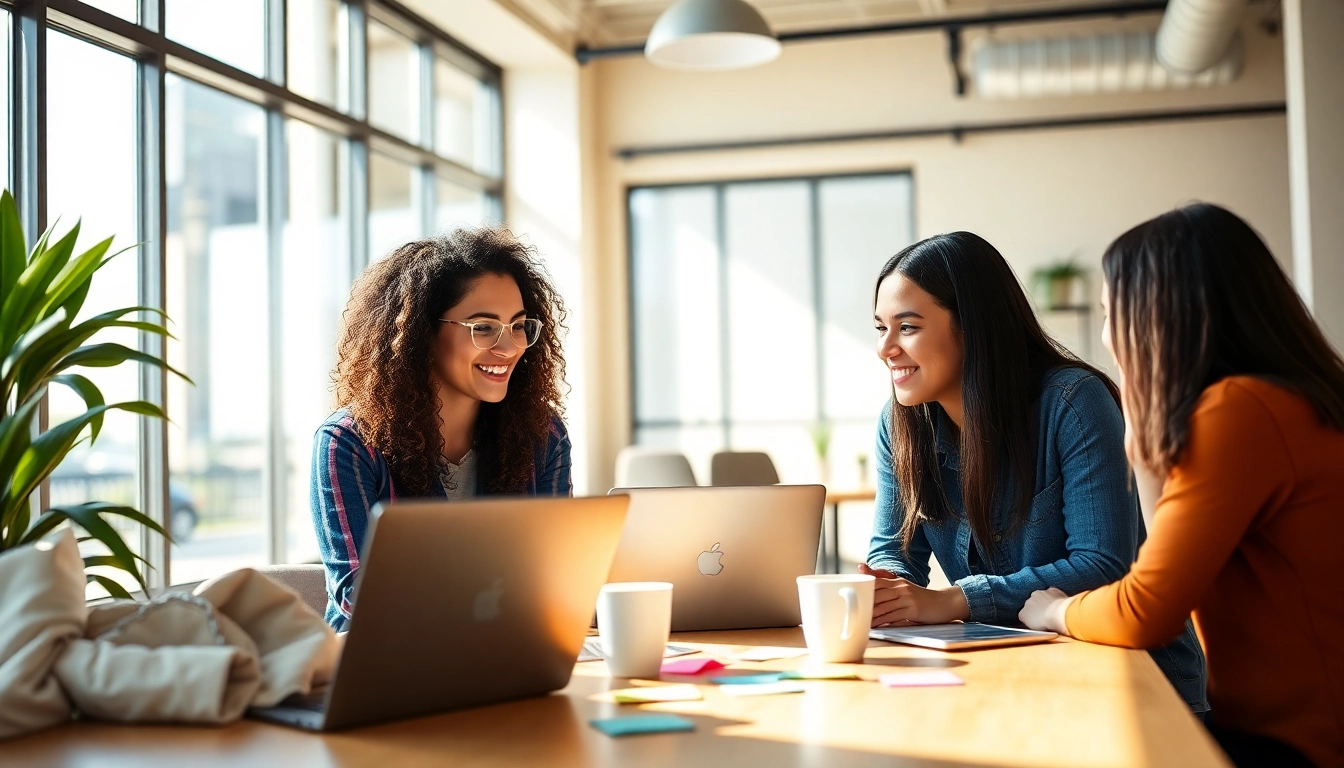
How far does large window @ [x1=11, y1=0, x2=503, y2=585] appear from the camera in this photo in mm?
3637

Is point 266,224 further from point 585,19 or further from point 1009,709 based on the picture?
point 1009,709

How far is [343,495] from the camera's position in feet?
6.32

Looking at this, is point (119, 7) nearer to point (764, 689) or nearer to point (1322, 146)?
point (764, 689)

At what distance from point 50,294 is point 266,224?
8.21 feet

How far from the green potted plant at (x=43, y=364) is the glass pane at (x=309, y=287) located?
9.43 feet

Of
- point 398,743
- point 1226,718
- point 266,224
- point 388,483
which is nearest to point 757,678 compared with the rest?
point 398,743

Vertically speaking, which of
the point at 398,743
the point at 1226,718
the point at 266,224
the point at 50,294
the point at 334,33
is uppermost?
the point at 334,33

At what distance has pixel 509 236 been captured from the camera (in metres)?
2.56

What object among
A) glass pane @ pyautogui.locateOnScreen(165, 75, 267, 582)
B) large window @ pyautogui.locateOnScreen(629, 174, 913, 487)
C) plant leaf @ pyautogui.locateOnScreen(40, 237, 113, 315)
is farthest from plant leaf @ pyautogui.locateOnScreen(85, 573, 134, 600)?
large window @ pyautogui.locateOnScreen(629, 174, 913, 487)

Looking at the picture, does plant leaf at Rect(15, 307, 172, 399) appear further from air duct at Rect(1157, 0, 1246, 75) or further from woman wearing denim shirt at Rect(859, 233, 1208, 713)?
air duct at Rect(1157, 0, 1246, 75)

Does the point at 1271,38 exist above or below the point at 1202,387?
above

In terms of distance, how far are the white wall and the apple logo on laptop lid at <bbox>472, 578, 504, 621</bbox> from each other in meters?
5.50

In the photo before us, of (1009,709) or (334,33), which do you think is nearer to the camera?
(1009,709)

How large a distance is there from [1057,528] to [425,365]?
1.13m
